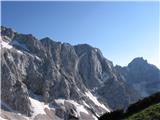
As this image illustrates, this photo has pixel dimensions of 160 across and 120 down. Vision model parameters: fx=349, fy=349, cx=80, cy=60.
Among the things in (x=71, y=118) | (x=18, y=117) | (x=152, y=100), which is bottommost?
(x=18, y=117)

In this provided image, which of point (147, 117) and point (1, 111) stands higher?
point (147, 117)

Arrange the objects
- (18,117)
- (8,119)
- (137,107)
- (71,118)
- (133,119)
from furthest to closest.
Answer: (18,117) < (8,119) < (71,118) < (137,107) < (133,119)

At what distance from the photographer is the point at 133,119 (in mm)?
28469

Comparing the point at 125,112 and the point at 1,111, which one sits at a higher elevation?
the point at 125,112

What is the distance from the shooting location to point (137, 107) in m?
36.1

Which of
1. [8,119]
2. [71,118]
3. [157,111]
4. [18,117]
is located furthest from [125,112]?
[18,117]

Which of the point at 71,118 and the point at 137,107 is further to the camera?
the point at 71,118

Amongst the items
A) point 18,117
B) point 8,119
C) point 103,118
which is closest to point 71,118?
point 103,118

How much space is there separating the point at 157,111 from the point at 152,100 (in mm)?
7204

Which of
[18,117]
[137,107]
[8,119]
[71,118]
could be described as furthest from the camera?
[18,117]

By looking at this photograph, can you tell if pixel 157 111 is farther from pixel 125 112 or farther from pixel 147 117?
pixel 125 112

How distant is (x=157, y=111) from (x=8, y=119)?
535 feet

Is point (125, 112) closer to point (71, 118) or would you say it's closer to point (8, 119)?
point (71, 118)

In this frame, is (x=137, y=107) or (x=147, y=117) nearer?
(x=147, y=117)
